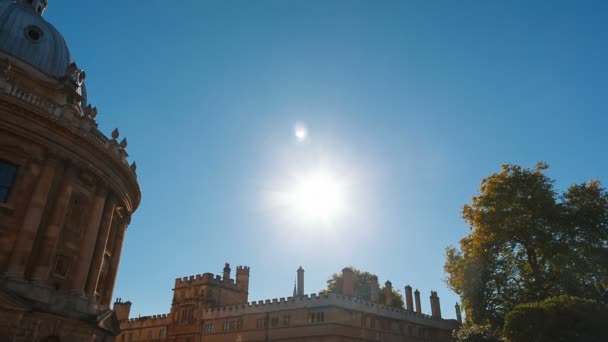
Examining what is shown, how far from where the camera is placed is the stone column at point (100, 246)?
23.2 m

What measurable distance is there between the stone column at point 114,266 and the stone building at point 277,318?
60.1 feet

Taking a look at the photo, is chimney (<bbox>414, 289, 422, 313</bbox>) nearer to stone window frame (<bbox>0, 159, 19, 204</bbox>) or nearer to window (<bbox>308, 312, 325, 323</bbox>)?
window (<bbox>308, 312, 325, 323</bbox>)

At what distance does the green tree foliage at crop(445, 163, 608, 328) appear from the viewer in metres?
28.1

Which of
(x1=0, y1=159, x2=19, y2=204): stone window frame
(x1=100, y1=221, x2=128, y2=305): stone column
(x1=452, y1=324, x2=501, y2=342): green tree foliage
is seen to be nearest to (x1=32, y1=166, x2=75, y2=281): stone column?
(x1=0, y1=159, x2=19, y2=204): stone window frame

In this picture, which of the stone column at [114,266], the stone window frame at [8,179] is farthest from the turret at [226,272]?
the stone window frame at [8,179]

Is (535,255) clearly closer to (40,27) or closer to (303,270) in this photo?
(303,270)

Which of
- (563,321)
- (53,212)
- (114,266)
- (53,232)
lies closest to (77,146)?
(53,212)

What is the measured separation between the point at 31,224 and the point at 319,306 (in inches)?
990

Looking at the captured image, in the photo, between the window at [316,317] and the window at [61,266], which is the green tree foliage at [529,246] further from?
the window at [61,266]

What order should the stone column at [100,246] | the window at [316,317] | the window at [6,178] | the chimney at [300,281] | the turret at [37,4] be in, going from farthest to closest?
the chimney at [300,281]
the window at [316,317]
the turret at [37,4]
the stone column at [100,246]
the window at [6,178]

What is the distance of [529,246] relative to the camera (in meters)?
29.9

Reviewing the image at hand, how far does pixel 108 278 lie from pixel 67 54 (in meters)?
15.7

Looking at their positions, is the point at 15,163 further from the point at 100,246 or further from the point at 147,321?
the point at 147,321

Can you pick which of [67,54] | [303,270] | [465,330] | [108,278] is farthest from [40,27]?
[465,330]
